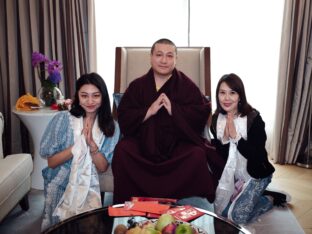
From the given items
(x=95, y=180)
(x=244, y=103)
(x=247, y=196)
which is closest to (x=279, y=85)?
(x=244, y=103)

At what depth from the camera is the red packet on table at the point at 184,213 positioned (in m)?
1.31

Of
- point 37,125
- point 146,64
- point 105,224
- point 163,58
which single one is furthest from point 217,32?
point 105,224

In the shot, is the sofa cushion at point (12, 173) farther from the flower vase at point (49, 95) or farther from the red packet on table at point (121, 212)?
the red packet on table at point (121, 212)

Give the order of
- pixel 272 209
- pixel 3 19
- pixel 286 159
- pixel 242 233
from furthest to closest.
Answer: pixel 286 159, pixel 3 19, pixel 272 209, pixel 242 233

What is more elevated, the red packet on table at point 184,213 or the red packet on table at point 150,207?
the red packet on table at point 150,207

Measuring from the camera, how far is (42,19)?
2795 millimetres

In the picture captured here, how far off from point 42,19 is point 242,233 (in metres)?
2.31

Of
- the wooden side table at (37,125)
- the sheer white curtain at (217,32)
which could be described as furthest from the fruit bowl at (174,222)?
the sheer white curtain at (217,32)

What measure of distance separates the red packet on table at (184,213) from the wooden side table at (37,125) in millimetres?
1209

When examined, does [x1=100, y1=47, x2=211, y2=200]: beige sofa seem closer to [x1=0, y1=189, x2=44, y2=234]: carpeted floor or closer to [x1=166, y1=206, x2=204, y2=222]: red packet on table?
[x1=0, y1=189, x2=44, y2=234]: carpeted floor

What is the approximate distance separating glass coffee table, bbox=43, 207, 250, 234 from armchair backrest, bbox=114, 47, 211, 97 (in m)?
1.19

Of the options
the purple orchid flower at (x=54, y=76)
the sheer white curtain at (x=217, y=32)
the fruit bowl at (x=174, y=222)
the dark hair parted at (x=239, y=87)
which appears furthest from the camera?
the sheer white curtain at (x=217, y=32)

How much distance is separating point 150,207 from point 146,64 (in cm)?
131

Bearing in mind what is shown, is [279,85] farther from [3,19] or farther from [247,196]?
[3,19]
